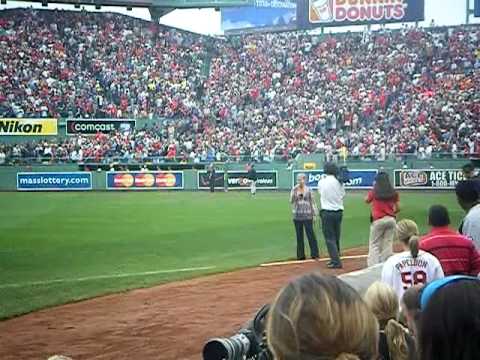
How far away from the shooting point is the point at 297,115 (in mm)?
46156

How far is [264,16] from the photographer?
68.6 meters

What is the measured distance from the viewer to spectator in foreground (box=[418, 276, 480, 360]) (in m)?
2.15

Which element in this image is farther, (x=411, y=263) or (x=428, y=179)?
(x=428, y=179)

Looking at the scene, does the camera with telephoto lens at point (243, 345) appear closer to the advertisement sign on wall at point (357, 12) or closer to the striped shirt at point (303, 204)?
the striped shirt at point (303, 204)

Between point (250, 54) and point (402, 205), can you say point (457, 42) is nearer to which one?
point (250, 54)

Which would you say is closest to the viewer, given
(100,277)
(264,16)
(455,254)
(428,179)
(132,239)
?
(455,254)

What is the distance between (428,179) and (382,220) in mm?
25123

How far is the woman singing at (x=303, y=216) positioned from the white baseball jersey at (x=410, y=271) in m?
9.55

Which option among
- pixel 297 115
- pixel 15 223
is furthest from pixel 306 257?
pixel 297 115

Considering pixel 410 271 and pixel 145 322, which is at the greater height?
pixel 410 271

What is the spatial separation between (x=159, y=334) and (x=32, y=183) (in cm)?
3284

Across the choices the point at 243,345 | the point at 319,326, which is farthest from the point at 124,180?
the point at 319,326

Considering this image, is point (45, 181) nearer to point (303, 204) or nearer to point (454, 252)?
point (303, 204)

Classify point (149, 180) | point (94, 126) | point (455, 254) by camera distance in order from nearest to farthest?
point (455, 254) < point (149, 180) < point (94, 126)
